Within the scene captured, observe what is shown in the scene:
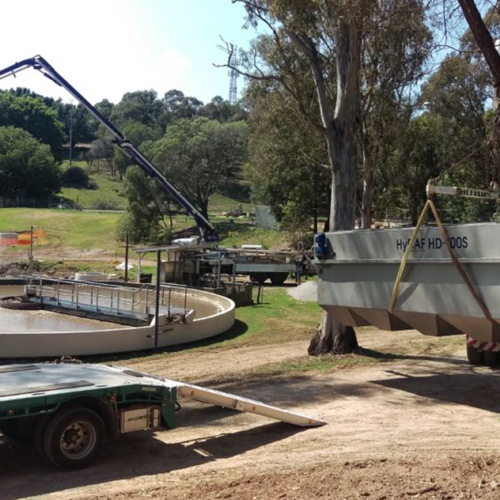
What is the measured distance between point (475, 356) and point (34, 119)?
5601 inches

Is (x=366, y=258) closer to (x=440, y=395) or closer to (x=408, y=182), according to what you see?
(x=440, y=395)

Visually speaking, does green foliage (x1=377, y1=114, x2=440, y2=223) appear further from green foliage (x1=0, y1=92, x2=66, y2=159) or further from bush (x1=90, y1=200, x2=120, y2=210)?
green foliage (x1=0, y1=92, x2=66, y2=159)

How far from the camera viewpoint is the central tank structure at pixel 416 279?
8578 mm

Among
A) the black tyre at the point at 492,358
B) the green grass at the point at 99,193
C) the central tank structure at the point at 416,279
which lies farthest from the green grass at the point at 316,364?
the green grass at the point at 99,193

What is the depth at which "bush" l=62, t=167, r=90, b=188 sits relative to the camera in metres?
117

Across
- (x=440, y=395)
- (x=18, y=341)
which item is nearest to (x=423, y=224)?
(x=440, y=395)

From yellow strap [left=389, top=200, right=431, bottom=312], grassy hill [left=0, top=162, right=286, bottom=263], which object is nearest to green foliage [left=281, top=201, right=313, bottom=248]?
grassy hill [left=0, top=162, right=286, bottom=263]

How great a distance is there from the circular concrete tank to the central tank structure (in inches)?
332

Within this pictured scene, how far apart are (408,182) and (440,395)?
1434 inches

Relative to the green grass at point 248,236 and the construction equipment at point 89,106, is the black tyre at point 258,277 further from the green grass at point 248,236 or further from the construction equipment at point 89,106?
the green grass at point 248,236

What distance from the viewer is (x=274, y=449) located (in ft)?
24.8

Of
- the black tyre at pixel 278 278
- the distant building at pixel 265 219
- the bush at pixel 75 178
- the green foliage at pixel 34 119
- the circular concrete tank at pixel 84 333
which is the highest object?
the green foliage at pixel 34 119

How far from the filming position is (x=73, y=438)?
6.80m

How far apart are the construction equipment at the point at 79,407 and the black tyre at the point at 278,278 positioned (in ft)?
98.1
